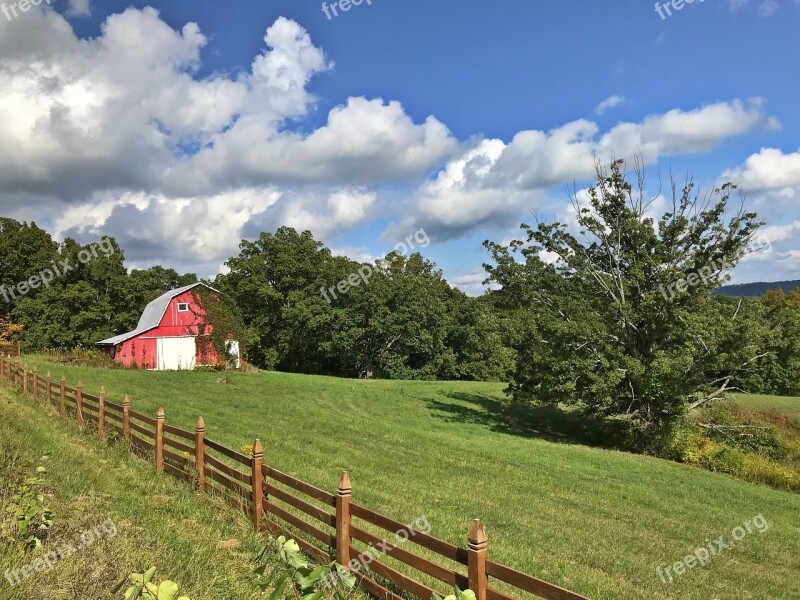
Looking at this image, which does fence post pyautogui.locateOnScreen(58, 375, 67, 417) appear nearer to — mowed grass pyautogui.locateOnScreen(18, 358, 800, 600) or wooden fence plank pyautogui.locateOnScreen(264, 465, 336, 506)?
mowed grass pyautogui.locateOnScreen(18, 358, 800, 600)

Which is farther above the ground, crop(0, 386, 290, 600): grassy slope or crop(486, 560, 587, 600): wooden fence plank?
crop(486, 560, 587, 600): wooden fence plank

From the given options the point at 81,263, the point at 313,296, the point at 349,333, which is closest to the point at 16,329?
the point at 81,263

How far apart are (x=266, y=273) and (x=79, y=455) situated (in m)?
42.8

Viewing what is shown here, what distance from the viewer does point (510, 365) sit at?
25.0 meters

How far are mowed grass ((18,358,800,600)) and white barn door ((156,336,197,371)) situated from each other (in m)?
13.8

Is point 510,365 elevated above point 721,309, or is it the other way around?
point 721,309

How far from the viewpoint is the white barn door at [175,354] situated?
126ft

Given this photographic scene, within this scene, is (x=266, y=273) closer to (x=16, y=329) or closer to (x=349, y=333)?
(x=349, y=333)

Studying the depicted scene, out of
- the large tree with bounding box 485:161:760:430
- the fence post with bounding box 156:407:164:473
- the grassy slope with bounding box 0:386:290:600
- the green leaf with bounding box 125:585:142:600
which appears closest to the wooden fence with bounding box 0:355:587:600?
the fence post with bounding box 156:407:164:473

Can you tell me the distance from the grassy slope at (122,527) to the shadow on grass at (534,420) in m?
16.0

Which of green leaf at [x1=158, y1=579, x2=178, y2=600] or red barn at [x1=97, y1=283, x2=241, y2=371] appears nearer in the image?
green leaf at [x1=158, y1=579, x2=178, y2=600]

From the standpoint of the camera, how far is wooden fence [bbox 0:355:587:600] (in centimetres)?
391

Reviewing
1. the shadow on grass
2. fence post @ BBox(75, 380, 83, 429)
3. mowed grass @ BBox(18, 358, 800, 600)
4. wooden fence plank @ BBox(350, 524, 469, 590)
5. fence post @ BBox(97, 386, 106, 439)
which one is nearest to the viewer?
wooden fence plank @ BBox(350, 524, 469, 590)

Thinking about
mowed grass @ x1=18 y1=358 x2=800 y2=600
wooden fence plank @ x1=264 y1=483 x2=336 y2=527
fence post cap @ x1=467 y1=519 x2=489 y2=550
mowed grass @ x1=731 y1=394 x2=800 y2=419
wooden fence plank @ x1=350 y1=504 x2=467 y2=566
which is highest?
fence post cap @ x1=467 y1=519 x2=489 y2=550
